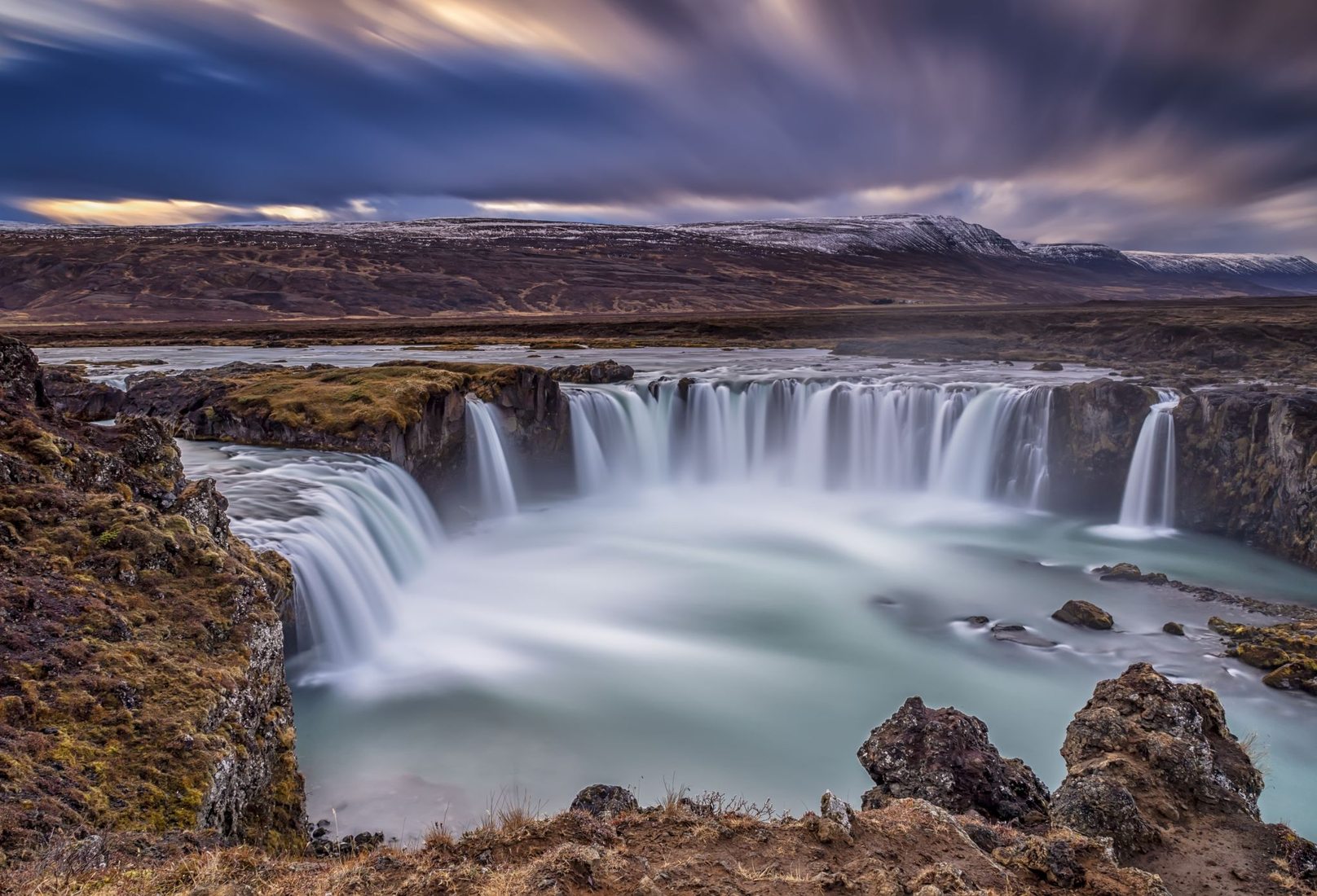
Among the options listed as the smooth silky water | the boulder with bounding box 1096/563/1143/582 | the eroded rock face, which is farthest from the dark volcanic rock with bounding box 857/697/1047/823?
the boulder with bounding box 1096/563/1143/582

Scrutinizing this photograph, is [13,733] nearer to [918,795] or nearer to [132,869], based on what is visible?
[132,869]

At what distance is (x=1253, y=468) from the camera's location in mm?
20688

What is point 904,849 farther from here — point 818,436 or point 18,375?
point 818,436

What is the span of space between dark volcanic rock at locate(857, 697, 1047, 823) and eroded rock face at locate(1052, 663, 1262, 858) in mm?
667

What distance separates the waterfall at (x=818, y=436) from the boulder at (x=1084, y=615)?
1056cm

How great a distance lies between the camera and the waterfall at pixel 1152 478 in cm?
2270

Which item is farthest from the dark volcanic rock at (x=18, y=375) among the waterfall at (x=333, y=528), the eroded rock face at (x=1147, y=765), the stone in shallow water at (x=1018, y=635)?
the stone in shallow water at (x=1018, y=635)

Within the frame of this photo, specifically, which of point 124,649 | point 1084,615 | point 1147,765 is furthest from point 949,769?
point 1084,615

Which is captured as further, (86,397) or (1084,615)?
(86,397)

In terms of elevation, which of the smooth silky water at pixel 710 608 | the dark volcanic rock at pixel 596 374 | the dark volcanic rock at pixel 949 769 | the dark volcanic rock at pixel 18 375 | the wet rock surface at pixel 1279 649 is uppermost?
the dark volcanic rock at pixel 18 375

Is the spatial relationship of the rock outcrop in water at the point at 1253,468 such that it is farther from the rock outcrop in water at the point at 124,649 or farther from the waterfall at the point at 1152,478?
the rock outcrop in water at the point at 124,649

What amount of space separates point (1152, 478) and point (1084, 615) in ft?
34.5

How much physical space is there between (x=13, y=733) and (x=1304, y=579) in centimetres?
2515

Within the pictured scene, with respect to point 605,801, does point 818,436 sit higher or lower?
higher
